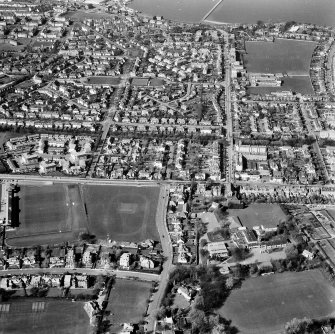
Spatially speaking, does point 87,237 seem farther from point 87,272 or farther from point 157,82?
point 157,82

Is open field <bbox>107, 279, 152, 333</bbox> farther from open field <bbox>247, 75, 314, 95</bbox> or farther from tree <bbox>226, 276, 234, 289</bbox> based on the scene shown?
open field <bbox>247, 75, 314, 95</bbox>

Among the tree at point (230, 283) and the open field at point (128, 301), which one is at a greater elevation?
the tree at point (230, 283)

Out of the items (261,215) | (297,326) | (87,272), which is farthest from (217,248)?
(87,272)

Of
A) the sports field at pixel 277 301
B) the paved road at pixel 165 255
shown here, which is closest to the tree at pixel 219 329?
the sports field at pixel 277 301

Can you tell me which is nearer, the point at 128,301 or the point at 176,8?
the point at 128,301

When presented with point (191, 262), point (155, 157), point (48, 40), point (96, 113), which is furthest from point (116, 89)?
point (191, 262)

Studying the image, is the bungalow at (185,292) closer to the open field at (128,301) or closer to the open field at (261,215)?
the open field at (128,301)
